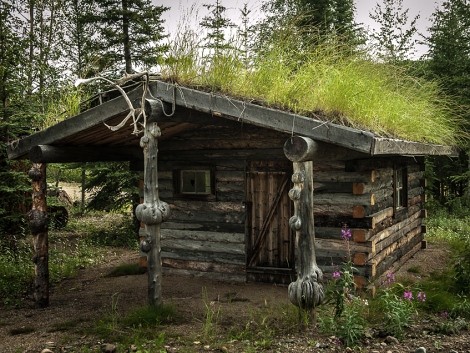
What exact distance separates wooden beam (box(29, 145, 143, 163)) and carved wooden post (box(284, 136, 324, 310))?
4.32 metres

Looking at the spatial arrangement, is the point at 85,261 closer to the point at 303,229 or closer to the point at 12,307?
the point at 12,307

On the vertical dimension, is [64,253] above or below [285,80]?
below

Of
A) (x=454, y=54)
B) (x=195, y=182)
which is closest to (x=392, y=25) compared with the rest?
(x=454, y=54)

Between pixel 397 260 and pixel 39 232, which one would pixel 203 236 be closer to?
pixel 39 232

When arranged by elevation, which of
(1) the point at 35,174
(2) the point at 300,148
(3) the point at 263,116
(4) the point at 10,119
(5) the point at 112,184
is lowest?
(5) the point at 112,184

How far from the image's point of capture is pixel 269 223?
29.2 ft

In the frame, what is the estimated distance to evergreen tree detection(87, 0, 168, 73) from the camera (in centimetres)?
1479

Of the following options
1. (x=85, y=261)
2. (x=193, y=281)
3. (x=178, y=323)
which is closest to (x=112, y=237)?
(x=85, y=261)

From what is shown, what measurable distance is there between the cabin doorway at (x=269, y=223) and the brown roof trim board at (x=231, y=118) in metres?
2.17

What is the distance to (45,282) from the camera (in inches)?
315

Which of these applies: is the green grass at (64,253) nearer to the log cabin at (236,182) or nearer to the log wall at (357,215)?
the log cabin at (236,182)

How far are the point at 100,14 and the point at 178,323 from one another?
38.9 ft

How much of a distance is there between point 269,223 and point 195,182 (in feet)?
6.14

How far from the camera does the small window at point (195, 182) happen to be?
9.51 metres
